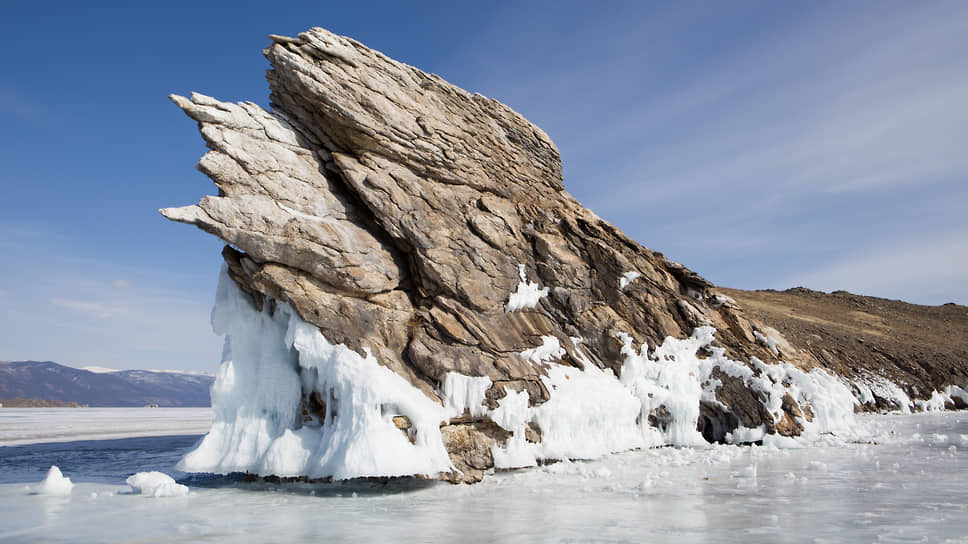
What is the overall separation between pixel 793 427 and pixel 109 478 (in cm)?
2212

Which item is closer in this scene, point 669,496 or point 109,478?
point 669,496

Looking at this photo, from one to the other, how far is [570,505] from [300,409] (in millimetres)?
7412

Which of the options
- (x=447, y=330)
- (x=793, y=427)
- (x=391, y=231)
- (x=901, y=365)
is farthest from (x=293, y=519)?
(x=901, y=365)

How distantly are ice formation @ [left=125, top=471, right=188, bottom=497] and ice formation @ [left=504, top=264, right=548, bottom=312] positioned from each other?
961cm

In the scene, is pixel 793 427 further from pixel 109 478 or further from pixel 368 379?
pixel 109 478

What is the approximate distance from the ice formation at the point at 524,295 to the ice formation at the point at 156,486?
9613 millimetres

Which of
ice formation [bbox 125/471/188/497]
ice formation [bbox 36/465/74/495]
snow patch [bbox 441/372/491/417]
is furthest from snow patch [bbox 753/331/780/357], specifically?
ice formation [bbox 36/465/74/495]

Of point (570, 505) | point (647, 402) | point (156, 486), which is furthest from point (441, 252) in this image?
point (156, 486)

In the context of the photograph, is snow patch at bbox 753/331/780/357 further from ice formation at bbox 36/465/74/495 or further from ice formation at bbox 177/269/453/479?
ice formation at bbox 36/465/74/495

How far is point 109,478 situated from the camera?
585 inches

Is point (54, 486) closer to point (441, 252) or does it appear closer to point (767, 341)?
point (441, 252)

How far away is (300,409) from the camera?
14.2 meters

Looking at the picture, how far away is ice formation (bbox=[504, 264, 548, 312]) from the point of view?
1722 centimetres

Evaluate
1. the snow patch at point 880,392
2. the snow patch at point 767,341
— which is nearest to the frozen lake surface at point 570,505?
the snow patch at point 767,341
